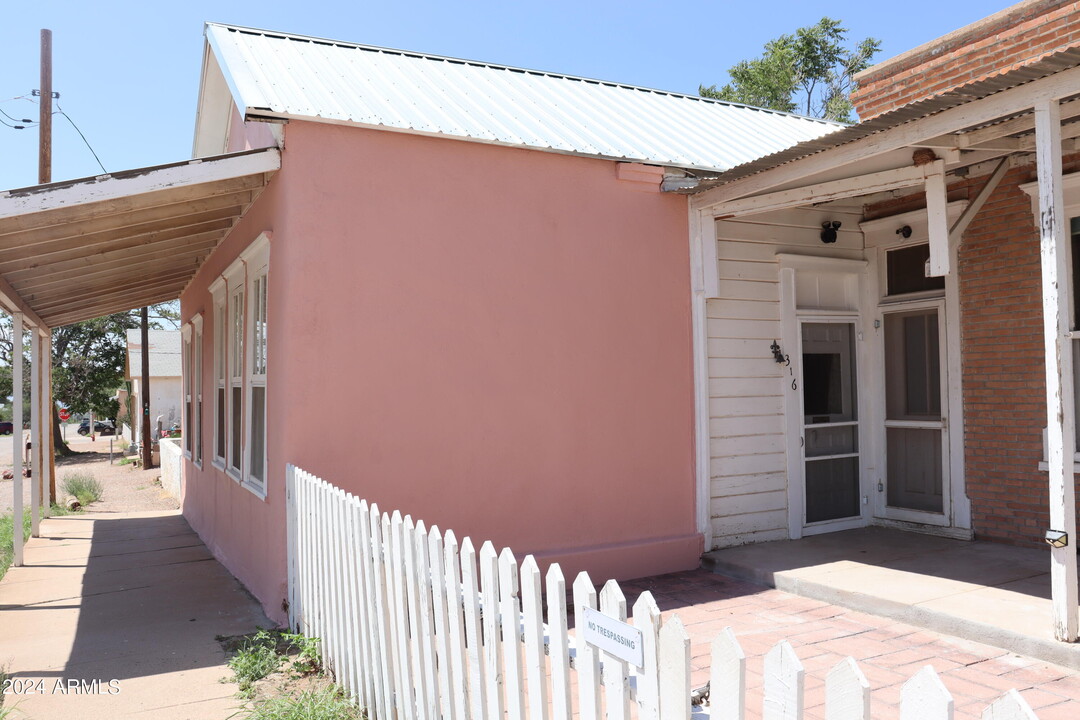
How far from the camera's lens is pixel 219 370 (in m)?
8.85

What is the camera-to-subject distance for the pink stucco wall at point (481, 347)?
18.5 ft

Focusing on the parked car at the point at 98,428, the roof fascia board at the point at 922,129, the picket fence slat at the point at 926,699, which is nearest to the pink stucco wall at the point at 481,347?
the roof fascia board at the point at 922,129

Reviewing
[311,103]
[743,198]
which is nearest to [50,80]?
[311,103]

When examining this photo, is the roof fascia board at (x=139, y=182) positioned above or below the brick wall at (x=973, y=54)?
below

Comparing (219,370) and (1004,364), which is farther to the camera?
(219,370)

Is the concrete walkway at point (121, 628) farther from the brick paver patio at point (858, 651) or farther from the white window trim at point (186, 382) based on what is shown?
the brick paver patio at point (858, 651)

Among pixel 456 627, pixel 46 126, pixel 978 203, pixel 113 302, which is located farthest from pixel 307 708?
pixel 46 126

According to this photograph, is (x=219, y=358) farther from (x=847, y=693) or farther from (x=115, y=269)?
(x=847, y=693)

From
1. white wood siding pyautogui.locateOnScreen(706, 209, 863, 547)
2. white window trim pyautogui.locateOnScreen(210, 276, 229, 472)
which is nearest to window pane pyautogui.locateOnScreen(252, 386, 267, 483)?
white window trim pyautogui.locateOnScreen(210, 276, 229, 472)

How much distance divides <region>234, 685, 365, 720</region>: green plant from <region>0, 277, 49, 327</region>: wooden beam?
484cm

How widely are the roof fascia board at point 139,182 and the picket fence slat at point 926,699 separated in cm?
520

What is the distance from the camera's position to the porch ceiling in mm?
5156

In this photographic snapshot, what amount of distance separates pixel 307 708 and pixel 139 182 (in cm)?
346

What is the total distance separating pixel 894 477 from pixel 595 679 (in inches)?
261
